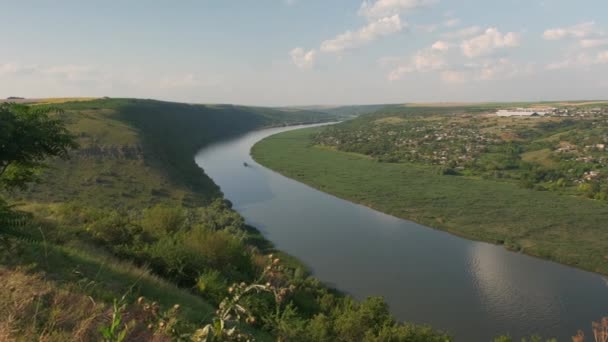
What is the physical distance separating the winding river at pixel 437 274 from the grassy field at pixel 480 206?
1.90m

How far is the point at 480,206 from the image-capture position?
36625 mm

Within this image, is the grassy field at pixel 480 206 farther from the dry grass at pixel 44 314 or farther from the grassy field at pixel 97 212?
the dry grass at pixel 44 314

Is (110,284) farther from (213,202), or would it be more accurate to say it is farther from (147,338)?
(213,202)

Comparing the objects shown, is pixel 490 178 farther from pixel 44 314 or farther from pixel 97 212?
pixel 44 314

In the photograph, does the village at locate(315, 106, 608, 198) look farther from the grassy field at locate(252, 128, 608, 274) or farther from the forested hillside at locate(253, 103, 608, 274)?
the grassy field at locate(252, 128, 608, 274)

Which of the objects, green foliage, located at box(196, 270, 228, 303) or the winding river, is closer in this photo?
green foliage, located at box(196, 270, 228, 303)

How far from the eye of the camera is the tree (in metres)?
5.58

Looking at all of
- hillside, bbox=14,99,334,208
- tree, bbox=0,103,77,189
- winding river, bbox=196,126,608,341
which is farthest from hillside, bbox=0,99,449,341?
winding river, bbox=196,126,608,341

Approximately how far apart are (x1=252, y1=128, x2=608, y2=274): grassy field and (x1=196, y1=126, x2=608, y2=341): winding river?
190cm

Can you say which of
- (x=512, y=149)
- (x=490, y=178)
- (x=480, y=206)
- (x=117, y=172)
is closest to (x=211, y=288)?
(x=480, y=206)

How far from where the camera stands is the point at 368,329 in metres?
11.9

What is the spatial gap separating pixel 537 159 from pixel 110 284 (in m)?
63.2

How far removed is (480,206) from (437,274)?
16159mm

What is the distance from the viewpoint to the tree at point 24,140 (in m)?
5.58
